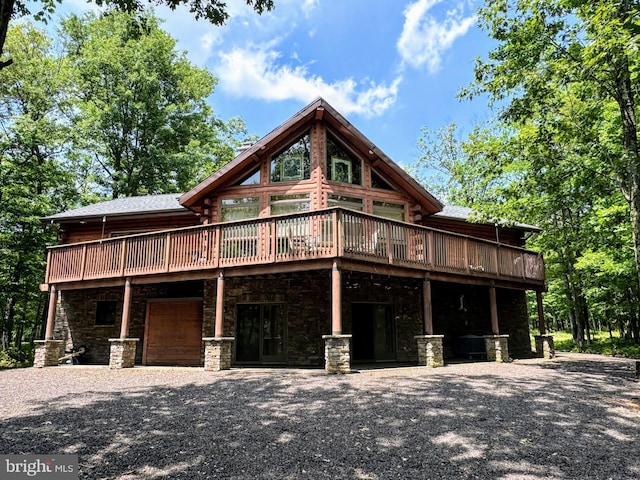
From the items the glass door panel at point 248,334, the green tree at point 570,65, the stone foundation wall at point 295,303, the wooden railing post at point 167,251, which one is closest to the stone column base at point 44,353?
the wooden railing post at point 167,251

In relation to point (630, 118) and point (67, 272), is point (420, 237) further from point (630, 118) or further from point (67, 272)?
point (67, 272)

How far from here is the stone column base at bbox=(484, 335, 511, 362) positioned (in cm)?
1172

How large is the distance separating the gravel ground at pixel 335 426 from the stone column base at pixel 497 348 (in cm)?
319

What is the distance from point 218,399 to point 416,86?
24455 mm

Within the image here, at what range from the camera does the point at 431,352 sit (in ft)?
34.2

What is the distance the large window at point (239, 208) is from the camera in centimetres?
1264

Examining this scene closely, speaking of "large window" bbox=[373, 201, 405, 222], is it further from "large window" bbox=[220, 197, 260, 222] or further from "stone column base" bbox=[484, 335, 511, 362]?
"stone column base" bbox=[484, 335, 511, 362]

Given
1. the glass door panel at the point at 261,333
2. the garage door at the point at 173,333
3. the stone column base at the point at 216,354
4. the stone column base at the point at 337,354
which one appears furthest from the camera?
the garage door at the point at 173,333

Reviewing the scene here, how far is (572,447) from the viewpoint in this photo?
14.1 ft

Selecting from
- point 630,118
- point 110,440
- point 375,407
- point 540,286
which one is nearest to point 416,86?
point 540,286

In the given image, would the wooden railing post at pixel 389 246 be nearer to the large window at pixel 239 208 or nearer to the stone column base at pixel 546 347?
the large window at pixel 239 208

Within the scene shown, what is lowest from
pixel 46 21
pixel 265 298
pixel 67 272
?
pixel 265 298

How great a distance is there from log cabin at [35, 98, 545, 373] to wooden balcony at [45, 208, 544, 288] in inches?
1.5

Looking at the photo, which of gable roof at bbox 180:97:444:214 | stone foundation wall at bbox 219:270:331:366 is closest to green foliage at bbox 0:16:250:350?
gable roof at bbox 180:97:444:214
